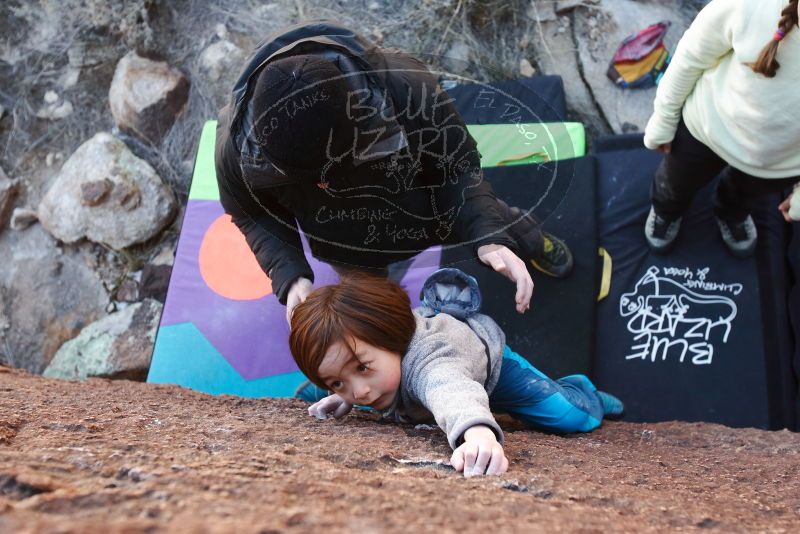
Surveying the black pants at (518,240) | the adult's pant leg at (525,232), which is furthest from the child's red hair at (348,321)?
the adult's pant leg at (525,232)

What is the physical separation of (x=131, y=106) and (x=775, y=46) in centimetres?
265

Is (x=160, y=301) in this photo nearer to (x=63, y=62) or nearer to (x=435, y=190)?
(x=63, y=62)

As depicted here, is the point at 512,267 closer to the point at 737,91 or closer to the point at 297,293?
the point at 297,293

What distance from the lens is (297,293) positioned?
1.76 metres

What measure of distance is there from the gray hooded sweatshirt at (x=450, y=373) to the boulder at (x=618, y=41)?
1585 mm

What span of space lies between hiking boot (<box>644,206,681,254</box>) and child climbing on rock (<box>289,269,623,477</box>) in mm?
973

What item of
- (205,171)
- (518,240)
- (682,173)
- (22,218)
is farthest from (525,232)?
(22,218)

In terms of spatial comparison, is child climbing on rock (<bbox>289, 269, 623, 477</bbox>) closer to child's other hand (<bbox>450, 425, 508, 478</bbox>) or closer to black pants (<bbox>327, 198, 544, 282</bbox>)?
child's other hand (<bbox>450, 425, 508, 478</bbox>)

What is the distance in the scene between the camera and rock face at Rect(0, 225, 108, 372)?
10.1 feet

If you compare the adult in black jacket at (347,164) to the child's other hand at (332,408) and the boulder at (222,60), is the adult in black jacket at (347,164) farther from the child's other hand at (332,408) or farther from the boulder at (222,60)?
the boulder at (222,60)

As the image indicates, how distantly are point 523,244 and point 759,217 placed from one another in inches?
34.5

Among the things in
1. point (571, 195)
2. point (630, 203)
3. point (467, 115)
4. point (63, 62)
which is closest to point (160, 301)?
point (63, 62)

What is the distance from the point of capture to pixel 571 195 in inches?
100.0

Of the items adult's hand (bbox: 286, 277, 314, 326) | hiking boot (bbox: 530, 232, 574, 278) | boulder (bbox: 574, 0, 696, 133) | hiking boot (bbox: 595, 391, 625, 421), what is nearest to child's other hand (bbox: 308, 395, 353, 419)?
adult's hand (bbox: 286, 277, 314, 326)
